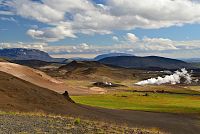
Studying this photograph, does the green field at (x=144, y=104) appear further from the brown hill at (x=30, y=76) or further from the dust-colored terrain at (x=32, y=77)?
the brown hill at (x=30, y=76)

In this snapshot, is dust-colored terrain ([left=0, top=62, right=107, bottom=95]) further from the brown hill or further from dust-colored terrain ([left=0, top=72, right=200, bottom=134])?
dust-colored terrain ([left=0, top=72, right=200, bottom=134])

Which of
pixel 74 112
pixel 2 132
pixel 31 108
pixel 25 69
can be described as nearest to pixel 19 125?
pixel 2 132

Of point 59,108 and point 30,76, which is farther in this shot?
point 30,76

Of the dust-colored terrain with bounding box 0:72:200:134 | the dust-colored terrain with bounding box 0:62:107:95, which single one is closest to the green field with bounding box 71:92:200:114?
the dust-colored terrain with bounding box 0:72:200:134

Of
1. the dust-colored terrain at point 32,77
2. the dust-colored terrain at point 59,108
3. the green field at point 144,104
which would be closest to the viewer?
the dust-colored terrain at point 59,108

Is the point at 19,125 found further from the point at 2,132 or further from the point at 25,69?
the point at 25,69

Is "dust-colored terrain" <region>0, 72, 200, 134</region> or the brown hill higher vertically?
the brown hill

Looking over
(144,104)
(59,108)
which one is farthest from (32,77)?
(59,108)

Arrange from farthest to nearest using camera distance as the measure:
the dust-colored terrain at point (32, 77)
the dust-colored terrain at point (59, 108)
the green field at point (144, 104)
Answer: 1. the dust-colored terrain at point (32, 77)
2. the green field at point (144, 104)
3. the dust-colored terrain at point (59, 108)

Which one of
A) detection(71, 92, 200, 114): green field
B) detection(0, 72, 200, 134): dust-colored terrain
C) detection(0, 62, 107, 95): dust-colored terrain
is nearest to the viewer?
detection(0, 72, 200, 134): dust-colored terrain

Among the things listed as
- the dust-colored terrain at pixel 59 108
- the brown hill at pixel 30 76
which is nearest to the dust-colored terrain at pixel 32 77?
the brown hill at pixel 30 76

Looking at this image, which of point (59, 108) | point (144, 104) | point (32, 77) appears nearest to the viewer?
point (59, 108)

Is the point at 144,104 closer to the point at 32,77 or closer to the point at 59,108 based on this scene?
the point at 32,77

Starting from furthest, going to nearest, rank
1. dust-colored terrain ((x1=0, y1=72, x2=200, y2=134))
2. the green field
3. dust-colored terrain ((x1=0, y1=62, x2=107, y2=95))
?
dust-colored terrain ((x1=0, y1=62, x2=107, y2=95)) < the green field < dust-colored terrain ((x1=0, y1=72, x2=200, y2=134))
